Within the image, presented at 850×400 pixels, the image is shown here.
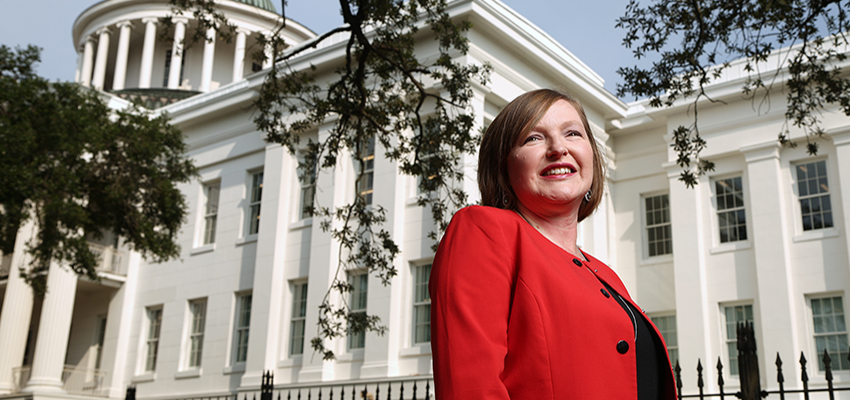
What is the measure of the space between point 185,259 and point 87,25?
33.1 meters

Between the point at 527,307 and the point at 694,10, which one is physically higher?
the point at 694,10

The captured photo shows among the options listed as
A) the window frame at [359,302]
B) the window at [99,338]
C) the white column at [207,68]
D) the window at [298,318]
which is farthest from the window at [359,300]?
the white column at [207,68]

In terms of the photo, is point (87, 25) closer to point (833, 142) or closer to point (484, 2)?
point (484, 2)

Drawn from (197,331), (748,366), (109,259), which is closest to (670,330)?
(197,331)

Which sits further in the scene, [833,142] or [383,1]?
[833,142]

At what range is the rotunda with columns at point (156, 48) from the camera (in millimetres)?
46250

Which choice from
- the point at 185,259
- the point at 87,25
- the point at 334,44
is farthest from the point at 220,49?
the point at 334,44

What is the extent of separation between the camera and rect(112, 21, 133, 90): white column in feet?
152

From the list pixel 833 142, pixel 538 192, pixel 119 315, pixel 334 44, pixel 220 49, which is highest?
pixel 220 49

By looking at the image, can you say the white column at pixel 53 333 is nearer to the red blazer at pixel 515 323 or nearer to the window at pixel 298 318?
the window at pixel 298 318

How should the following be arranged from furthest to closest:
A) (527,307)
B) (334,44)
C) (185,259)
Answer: (185,259), (334,44), (527,307)

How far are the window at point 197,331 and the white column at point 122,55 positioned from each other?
26.3 metres

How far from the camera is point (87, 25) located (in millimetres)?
51312

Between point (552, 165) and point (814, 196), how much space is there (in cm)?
2006
